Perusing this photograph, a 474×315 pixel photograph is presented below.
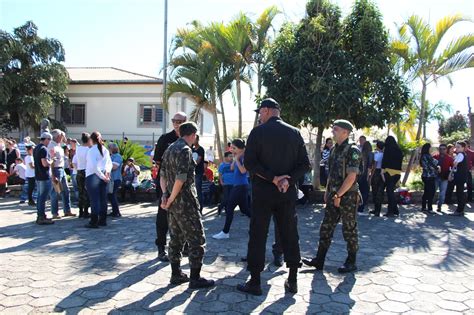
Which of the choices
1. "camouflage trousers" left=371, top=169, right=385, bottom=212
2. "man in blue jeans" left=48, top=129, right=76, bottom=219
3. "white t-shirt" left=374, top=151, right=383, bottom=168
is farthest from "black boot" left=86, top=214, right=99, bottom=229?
"white t-shirt" left=374, top=151, right=383, bottom=168

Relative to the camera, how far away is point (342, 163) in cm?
465

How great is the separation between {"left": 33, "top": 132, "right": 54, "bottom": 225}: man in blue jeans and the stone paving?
31cm

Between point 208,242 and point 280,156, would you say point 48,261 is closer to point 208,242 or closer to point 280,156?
point 208,242

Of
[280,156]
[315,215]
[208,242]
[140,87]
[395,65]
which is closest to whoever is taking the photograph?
[280,156]

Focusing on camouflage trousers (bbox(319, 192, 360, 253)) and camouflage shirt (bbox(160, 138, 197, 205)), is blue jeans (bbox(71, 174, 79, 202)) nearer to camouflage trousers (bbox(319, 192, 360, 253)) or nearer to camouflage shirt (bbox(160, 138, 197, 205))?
camouflage shirt (bbox(160, 138, 197, 205))

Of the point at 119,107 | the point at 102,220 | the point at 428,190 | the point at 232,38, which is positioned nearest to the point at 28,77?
the point at 119,107

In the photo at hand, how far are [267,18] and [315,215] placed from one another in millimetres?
5756

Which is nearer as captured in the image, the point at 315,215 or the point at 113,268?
the point at 113,268

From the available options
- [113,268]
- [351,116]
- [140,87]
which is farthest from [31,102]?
[113,268]

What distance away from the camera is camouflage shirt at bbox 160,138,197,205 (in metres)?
4.00

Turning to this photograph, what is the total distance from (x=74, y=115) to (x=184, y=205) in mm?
21759

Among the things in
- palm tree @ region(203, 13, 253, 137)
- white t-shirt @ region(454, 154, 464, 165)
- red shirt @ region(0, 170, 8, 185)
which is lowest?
red shirt @ region(0, 170, 8, 185)

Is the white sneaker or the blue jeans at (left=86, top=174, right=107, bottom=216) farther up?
the blue jeans at (left=86, top=174, right=107, bottom=216)

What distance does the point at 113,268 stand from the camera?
4.81 metres
